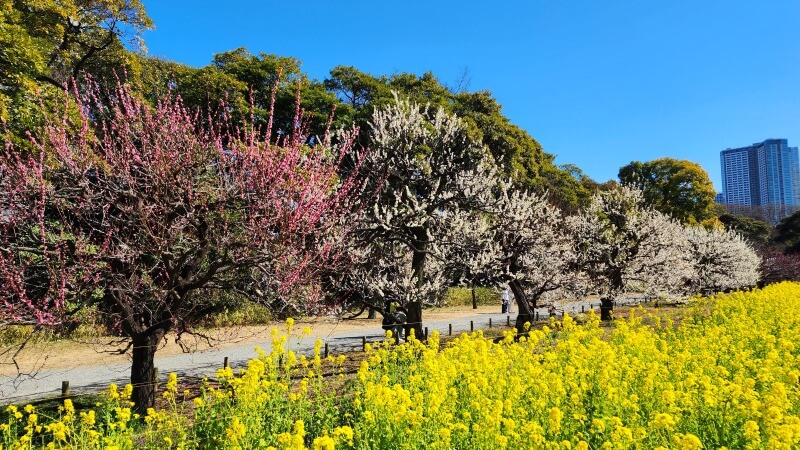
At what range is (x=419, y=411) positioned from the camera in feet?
14.8

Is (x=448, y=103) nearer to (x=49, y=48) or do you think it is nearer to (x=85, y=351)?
(x=49, y=48)

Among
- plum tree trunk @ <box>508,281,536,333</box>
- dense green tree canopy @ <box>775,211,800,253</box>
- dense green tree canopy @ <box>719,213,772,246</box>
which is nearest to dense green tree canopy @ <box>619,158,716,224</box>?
dense green tree canopy @ <box>719,213,772,246</box>

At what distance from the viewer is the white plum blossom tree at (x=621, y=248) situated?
69.3 feet

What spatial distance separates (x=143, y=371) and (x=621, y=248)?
19567 mm

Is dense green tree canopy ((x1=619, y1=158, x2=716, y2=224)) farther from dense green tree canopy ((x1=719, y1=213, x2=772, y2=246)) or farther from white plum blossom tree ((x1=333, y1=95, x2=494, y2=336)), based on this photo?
white plum blossom tree ((x1=333, y1=95, x2=494, y2=336))

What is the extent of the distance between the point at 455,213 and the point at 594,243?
10.7 m

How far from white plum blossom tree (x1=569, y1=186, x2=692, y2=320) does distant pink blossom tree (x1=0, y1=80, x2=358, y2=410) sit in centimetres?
1572

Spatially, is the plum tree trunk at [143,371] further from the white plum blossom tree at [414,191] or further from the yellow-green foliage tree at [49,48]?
the white plum blossom tree at [414,191]

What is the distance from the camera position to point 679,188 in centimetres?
5356

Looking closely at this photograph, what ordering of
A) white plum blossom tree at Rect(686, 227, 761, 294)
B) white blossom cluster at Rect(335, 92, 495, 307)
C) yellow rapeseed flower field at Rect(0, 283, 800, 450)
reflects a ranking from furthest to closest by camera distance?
1. white plum blossom tree at Rect(686, 227, 761, 294)
2. white blossom cluster at Rect(335, 92, 495, 307)
3. yellow rapeseed flower field at Rect(0, 283, 800, 450)

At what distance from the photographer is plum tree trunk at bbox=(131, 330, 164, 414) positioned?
8.16 metres

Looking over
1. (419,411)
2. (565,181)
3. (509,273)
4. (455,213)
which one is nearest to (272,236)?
(419,411)

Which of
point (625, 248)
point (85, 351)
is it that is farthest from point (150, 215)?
point (625, 248)

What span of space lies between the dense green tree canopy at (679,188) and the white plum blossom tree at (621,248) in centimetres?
3161
